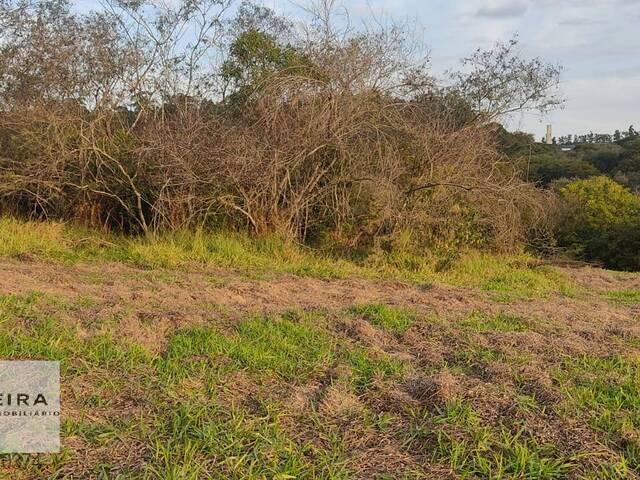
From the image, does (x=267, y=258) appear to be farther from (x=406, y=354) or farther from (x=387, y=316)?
(x=406, y=354)

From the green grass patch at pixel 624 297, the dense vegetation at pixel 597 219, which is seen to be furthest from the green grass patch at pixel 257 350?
the dense vegetation at pixel 597 219

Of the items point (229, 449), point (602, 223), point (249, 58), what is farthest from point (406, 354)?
point (602, 223)

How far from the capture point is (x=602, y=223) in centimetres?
1803

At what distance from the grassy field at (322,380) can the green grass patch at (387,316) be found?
0.03m

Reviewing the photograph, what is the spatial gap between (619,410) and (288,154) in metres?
7.01

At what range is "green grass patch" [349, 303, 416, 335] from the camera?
497 centimetres

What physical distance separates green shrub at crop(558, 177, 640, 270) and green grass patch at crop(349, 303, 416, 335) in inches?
483

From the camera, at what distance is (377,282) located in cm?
786

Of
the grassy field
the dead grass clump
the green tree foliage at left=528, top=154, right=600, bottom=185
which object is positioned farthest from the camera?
the green tree foliage at left=528, top=154, right=600, bottom=185

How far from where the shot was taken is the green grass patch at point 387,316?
16.3 ft

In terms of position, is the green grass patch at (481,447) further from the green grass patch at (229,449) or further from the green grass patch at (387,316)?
the green grass patch at (387,316)

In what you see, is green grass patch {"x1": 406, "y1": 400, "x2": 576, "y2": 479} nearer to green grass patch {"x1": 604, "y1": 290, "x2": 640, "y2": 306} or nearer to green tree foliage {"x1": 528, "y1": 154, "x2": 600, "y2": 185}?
green grass patch {"x1": 604, "y1": 290, "x2": 640, "y2": 306}

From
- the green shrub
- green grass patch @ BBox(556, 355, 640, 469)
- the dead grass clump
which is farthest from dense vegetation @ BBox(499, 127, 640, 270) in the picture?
the dead grass clump

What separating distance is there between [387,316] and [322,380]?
165cm
